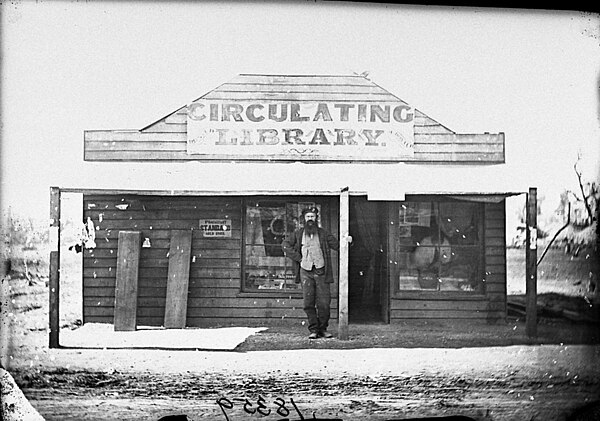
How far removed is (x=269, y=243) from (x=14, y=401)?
2.45 meters

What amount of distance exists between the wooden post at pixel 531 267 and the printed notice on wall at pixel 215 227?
8.44 ft

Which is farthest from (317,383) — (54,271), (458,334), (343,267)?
(54,271)

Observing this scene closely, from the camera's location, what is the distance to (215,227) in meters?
6.25

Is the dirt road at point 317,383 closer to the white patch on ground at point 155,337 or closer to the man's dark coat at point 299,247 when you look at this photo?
the white patch on ground at point 155,337

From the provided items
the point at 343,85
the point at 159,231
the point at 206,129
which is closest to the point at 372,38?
the point at 343,85

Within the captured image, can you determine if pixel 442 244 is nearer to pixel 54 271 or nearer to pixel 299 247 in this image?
pixel 299 247

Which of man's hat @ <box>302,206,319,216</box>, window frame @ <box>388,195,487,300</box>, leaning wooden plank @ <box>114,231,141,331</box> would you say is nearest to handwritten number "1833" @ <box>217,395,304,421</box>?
leaning wooden plank @ <box>114,231,141,331</box>

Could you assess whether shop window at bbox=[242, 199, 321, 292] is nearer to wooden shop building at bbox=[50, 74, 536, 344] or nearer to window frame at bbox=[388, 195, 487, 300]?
wooden shop building at bbox=[50, 74, 536, 344]

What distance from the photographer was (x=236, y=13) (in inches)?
236

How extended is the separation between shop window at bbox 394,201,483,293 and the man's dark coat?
1.90 feet

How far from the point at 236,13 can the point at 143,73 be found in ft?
2.99

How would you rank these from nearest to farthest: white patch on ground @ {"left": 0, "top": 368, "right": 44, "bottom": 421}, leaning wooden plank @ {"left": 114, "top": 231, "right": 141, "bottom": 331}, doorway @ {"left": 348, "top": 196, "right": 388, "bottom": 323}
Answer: white patch on ground @ {"left": 0, "top": 368, "right": 44, "bottom": 421}, leaning wooden plank @ {"left": 114, "top": 231, "right": 141, "bottom": 331}, doorway @ {"left": 348, "top": 196, "right": 388, "bottom": 323}

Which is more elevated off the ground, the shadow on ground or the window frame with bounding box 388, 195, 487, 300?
the window frame with bounding box 388, 195, 487, 300

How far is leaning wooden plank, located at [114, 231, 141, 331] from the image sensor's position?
6.05 meters
